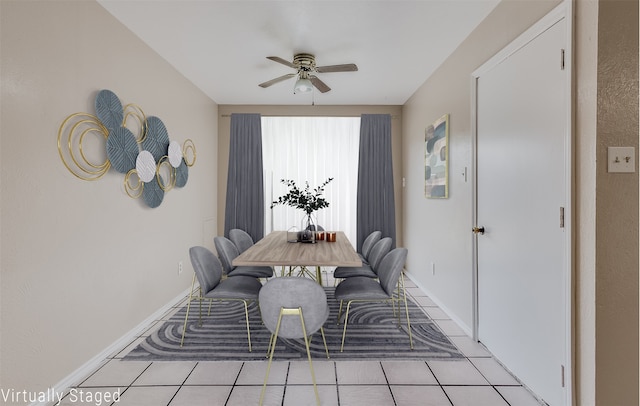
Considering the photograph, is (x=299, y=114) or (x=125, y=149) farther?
(x=299, y=114)

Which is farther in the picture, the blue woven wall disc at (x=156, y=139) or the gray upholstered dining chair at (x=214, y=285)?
the blue woven wall disc at (x=156, y=139)

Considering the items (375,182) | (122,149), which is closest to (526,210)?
(375,182)

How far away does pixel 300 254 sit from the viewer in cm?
240

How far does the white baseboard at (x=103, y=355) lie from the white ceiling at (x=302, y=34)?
252 centimetres

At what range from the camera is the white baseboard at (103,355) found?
72.0 inches

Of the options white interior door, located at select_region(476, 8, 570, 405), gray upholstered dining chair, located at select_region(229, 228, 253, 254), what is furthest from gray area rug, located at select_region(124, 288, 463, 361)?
gray upholstered dining chair, located at select_region(229, 228, 253, 254)

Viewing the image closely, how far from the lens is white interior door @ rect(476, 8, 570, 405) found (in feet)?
Result: 5.22

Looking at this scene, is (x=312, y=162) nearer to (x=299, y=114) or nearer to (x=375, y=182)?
(x=299, y=114)

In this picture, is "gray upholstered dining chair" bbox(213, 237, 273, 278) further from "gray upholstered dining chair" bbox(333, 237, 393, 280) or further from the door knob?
the door knob

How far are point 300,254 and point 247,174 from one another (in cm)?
249

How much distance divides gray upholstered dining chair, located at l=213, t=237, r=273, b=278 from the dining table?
0.33m

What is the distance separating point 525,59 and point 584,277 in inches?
51.7

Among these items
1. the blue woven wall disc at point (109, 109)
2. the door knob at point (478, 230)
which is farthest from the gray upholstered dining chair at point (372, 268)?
the blue woven wall disc at point (109, 109)

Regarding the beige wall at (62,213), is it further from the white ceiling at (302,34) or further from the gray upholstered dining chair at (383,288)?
the gray upholstered dining chair at (383,288)
